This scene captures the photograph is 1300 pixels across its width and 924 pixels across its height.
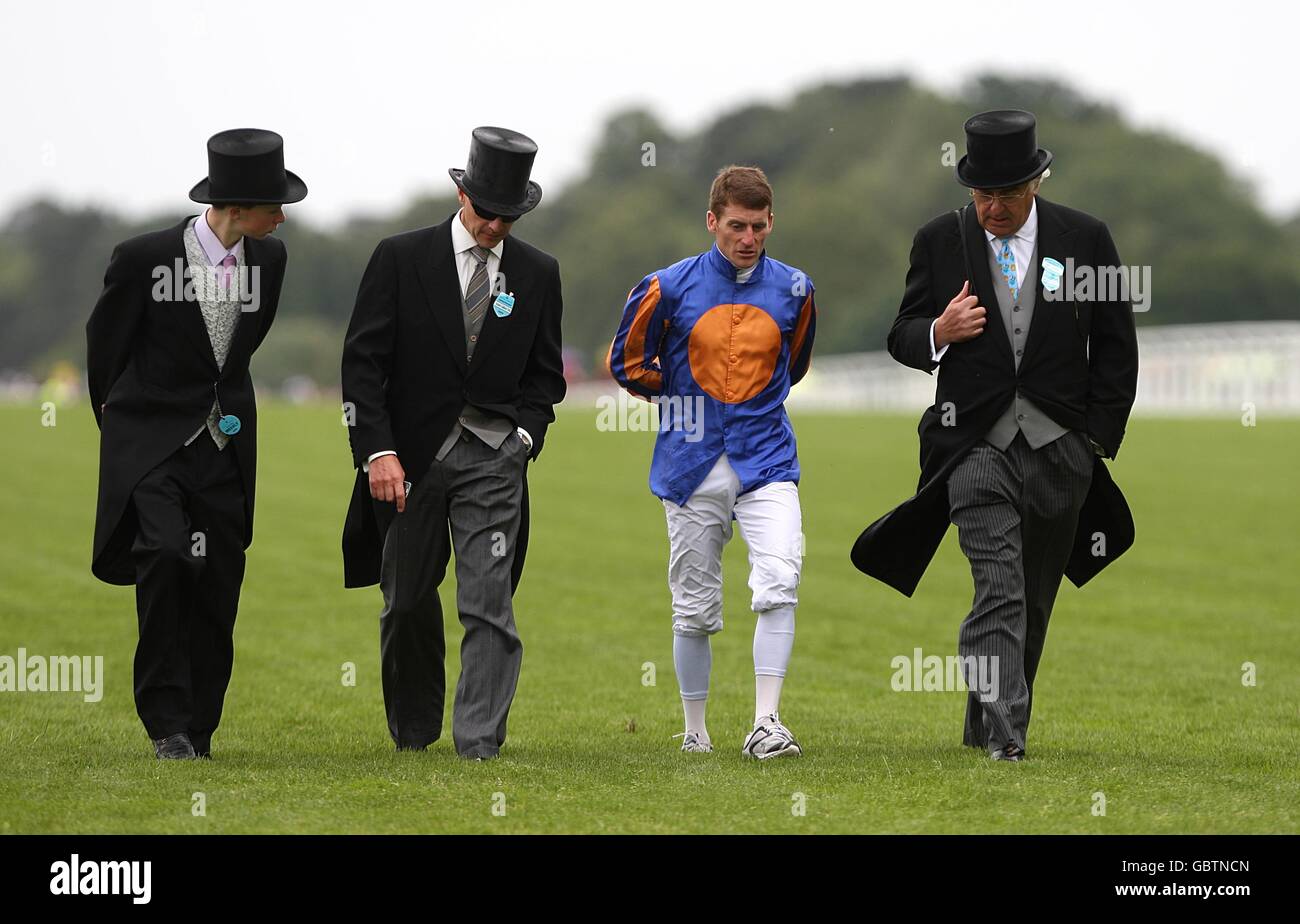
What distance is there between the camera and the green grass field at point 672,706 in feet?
24.1

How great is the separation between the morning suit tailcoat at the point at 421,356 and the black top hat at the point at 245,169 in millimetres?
500

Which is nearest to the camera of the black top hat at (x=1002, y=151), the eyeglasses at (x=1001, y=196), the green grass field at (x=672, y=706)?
the green grass field at (x=672, y=706)

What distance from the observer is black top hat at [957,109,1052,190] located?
855cm

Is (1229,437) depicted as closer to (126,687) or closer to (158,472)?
(126,687)

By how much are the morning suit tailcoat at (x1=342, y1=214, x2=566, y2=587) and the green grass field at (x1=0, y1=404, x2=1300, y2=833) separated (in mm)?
1331

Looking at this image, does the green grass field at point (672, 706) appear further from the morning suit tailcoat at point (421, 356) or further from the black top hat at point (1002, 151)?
the black top hat at point (1002, 151)

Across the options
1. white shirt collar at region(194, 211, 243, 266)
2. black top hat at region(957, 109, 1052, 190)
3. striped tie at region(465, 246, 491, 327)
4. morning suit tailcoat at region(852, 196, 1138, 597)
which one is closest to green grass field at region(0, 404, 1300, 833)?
morning suit tailcoat at region(852, 196, 1138, 597)

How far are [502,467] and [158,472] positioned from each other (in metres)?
1.38

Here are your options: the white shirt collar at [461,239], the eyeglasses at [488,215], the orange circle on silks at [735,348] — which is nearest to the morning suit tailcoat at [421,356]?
the white shirt collar at [461,239]

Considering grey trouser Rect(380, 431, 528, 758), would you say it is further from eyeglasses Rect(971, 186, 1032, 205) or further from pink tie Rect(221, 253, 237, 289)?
eyeglasses Rect(971, 186, 1032, 205)

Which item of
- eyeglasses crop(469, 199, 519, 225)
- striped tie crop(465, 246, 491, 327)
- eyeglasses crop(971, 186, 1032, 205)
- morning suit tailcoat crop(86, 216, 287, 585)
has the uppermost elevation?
eyeglasses crop(971, 186, 1032, 205)

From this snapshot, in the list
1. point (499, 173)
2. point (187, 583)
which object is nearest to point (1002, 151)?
point (499, 173)

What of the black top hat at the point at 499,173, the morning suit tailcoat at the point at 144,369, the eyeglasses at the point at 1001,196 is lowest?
the morning suit tailcoat at the point at 144,369
